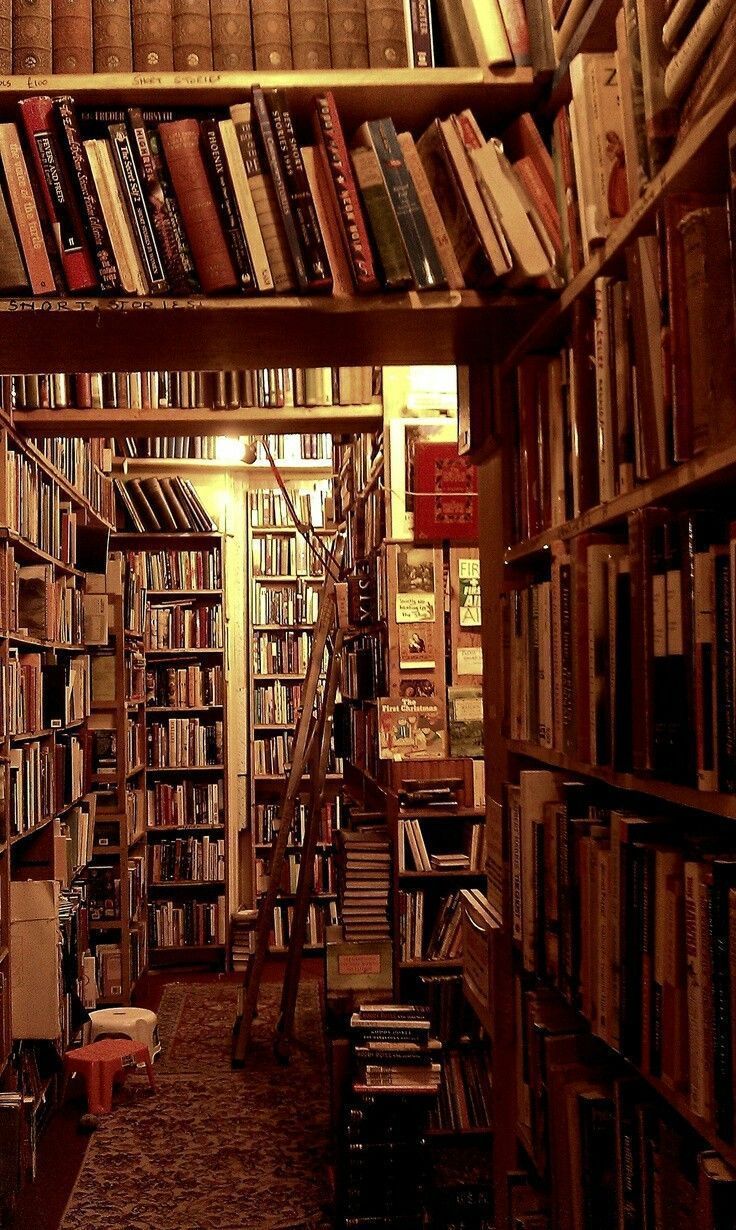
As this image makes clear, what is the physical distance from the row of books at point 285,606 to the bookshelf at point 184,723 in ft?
0.88

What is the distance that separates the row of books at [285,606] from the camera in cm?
642

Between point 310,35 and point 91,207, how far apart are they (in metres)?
0.42

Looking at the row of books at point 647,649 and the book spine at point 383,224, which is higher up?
the book spine at point 383,224

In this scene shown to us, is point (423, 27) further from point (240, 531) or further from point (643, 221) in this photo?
point (240, 531)

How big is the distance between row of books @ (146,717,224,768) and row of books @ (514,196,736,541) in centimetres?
490

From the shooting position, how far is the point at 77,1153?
3.53m

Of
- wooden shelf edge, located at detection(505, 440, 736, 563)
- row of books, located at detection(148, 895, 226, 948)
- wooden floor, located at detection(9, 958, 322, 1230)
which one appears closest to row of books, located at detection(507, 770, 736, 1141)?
wooden shelf edge, located at detection(505, 440, 736, 563)

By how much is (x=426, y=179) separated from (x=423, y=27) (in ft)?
0.75

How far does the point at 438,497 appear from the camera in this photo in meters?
3.64

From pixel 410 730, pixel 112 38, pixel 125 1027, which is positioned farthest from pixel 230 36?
pixel 125 1027

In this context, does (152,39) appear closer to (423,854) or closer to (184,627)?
(423,854)

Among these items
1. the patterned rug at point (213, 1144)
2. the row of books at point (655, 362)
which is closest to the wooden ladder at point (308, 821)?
the patterned rug at point (213, 1144)

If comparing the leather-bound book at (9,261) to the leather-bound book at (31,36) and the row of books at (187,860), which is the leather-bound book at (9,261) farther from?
the row of books at (187,860)

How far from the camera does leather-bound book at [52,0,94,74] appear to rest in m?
1.60
